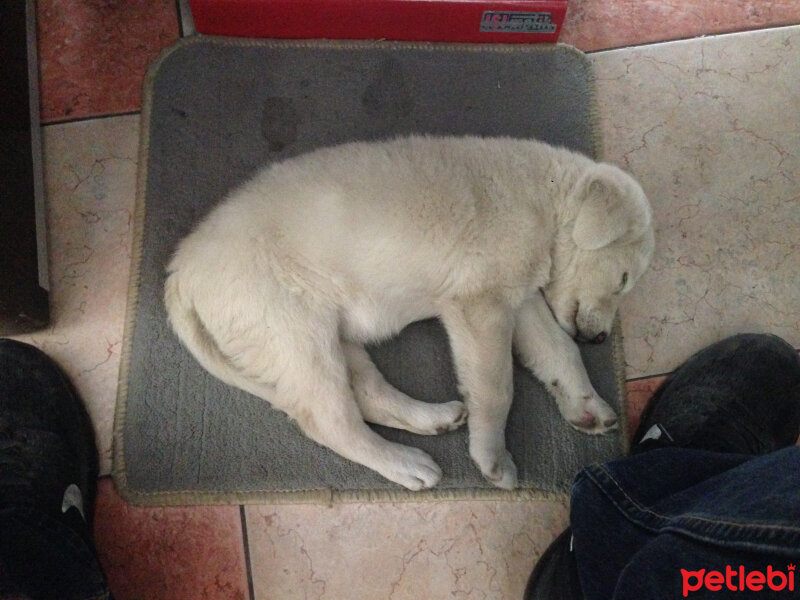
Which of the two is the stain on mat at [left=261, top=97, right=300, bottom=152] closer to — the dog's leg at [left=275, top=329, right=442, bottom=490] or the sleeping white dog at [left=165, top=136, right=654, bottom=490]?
the sleeping white dog at [left=165, top=136, right=654, bottom=490]

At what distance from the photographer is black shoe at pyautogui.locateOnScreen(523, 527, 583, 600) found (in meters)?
1.32

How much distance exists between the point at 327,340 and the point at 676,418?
975 millimetres

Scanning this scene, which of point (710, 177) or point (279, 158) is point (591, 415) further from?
point (279, 158)

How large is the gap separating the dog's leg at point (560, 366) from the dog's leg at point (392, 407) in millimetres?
253

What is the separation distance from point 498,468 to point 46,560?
1065mm

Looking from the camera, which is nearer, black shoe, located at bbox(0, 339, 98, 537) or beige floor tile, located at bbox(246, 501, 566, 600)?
black shoe, located at bbox(0, 339, 98, 537)

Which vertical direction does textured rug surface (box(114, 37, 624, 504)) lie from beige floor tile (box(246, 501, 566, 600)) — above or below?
above

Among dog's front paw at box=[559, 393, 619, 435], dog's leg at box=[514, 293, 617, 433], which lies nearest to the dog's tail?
dog's leg at box=[514, 293, 617, 433]

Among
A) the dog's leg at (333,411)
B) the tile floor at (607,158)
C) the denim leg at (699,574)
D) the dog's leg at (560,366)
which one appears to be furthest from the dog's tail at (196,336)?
the denim leg at (699,574)

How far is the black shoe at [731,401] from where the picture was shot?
1.62 m

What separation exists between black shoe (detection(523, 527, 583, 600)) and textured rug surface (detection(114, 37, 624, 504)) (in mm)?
197

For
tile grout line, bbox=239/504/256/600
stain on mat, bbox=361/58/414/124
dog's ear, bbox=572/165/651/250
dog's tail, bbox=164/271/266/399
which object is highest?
stain on mat, bbox=361/58/414/124

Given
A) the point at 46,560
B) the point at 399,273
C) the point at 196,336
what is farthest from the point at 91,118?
the point at 46,560

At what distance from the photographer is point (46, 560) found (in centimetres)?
131
